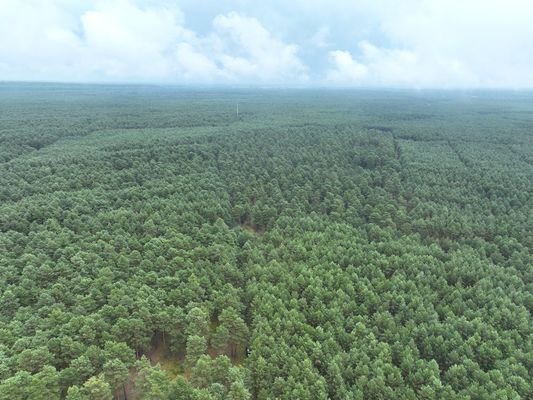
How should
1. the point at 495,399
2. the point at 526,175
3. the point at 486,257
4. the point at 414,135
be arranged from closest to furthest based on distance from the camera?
1. the point at 495,399
2. the point at 486,257
3. the point at 526,175
4. the point at 414,135

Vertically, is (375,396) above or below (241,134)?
below

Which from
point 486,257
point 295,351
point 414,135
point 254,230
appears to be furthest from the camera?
point 414,135

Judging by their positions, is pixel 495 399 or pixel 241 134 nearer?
pixel 495 399

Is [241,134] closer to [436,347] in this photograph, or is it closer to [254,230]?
[254,230]

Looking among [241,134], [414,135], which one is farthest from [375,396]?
[414,135]

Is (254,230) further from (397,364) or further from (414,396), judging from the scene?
(414,396)

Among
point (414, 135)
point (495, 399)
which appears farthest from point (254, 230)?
point (414, 135)
